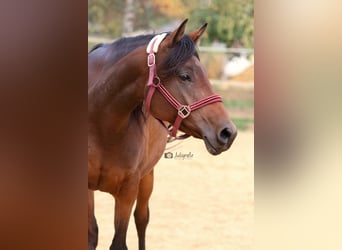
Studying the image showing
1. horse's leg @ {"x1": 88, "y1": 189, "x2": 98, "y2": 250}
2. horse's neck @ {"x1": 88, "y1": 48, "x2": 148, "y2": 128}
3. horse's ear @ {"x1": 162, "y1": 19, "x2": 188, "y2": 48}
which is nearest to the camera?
horse's ear @ {"x1": 162, "y1": 19, "x2": 188, "y2": 48}

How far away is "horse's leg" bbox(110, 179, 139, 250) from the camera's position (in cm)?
288

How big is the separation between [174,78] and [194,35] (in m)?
0.21

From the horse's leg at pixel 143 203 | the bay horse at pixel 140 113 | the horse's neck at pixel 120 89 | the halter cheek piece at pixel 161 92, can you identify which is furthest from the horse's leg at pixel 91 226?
the halter cheek piece at pixel 161 92

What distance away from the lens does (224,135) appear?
2740mm

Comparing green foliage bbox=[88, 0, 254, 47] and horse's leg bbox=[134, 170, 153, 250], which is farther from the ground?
green foliage bbox=[88, 0, 254, 47]

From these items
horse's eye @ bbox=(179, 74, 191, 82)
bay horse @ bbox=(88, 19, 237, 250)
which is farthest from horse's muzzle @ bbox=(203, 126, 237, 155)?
horse's eye @ bbox=(179, 74, 191, 82)

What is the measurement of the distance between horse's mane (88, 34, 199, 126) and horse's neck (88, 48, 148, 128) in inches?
1.2

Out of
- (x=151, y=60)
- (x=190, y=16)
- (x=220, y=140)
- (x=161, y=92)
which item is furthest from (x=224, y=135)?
(x=190, y=16)

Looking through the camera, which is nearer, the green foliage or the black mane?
the black mane

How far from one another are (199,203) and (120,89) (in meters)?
0.65

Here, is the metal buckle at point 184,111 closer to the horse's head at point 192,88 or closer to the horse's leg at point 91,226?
the horse's head at point 192,88

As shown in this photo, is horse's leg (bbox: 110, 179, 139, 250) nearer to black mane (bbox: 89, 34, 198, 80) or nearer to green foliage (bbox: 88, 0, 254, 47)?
black mane (bbox: 89, 34, 198, 80)

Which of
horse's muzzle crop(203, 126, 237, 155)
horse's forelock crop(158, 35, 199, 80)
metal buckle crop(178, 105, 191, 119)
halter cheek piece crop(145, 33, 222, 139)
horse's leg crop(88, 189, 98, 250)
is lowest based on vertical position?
horse's leg crop(88, 189, 98, 250)
